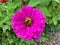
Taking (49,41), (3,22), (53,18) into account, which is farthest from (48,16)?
(3,22)

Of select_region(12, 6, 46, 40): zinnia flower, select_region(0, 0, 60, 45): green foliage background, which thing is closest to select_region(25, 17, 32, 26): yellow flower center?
select_region(12, 6, 46, 40): zinnia flower

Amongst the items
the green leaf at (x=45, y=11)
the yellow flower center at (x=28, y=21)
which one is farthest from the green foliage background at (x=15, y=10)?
the yellow flower center at (x=28, y=21)

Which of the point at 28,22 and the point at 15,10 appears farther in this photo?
the point at 15,10

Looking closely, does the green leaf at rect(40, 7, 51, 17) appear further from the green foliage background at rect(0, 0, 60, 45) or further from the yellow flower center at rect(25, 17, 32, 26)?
the yellow flower center at rect(25, 17, 32, 26)

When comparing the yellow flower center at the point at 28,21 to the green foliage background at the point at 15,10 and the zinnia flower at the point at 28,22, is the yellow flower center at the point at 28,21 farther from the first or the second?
the green foliage background at the point at 15,10

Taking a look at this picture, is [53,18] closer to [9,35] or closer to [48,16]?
[48,16]

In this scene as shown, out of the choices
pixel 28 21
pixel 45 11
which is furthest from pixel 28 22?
pixel 45 11

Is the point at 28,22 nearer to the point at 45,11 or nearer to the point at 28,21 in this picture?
the point at 28,21
